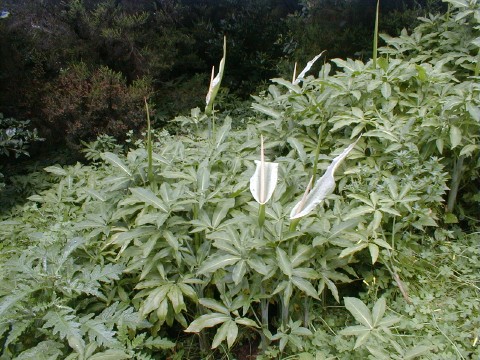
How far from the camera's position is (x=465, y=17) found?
2959 mm

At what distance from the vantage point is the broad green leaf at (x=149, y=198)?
1.93 meters

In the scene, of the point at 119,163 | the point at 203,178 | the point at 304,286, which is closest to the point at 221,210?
the point at 203,178

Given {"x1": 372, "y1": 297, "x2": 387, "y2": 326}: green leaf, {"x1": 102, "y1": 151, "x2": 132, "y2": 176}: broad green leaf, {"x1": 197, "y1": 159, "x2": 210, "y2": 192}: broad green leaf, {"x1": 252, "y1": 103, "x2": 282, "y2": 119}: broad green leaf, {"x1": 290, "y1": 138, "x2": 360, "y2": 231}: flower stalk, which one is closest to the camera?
{"x1": 290, "y1": 138, "x2": 360, "y2": 231}: flower stalk

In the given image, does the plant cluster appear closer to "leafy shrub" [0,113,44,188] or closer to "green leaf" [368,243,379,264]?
"green leaf" [368,243,379,264]

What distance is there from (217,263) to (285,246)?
33 centimetres

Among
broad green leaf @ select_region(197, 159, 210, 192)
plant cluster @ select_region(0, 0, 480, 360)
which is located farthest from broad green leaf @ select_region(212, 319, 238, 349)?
broad green leaf @ select_region(197, 159, 210, 192)

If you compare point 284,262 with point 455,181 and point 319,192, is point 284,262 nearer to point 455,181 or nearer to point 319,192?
point 319,192

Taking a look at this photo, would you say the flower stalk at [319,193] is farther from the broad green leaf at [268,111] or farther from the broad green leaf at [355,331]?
the broad green leaf at [268,111]

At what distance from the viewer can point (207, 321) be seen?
179cm

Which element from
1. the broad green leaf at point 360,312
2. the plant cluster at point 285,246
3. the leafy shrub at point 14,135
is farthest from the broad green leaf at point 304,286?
the leafy shrub at point 14,135

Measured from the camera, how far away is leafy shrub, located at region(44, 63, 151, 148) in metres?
3.52

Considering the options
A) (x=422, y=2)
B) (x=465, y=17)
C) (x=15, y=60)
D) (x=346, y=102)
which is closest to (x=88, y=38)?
(x=15, y=60)

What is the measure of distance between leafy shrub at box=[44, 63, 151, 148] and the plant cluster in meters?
1.11

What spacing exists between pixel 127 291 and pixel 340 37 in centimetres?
320
